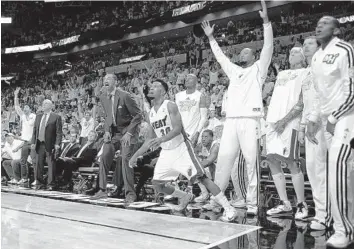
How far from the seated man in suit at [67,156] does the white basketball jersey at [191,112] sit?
9.90 ft

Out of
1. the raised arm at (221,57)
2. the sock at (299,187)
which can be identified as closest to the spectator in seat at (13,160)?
the raised arm at (221,57)

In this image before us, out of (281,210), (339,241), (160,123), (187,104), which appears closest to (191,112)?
(187,104)

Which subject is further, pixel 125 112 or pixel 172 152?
pixel 125 112

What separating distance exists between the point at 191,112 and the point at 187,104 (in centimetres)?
13

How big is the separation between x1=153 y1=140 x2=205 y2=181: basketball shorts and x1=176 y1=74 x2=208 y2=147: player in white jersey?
1.31 m

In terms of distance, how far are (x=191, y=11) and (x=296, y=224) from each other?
14654 mm

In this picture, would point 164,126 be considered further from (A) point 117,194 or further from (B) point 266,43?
(A) point 117,194

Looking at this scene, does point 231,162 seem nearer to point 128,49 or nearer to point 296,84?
point 296,84

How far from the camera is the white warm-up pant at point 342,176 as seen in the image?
2937mm

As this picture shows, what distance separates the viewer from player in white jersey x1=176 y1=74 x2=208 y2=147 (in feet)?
19.0

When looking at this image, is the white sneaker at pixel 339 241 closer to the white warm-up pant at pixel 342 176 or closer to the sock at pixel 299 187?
the white warm-up pant at pixel 342 176

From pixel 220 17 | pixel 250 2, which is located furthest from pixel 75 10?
pixel 250 2

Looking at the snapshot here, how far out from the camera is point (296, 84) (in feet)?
14.3

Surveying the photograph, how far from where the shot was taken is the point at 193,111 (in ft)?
19.2
